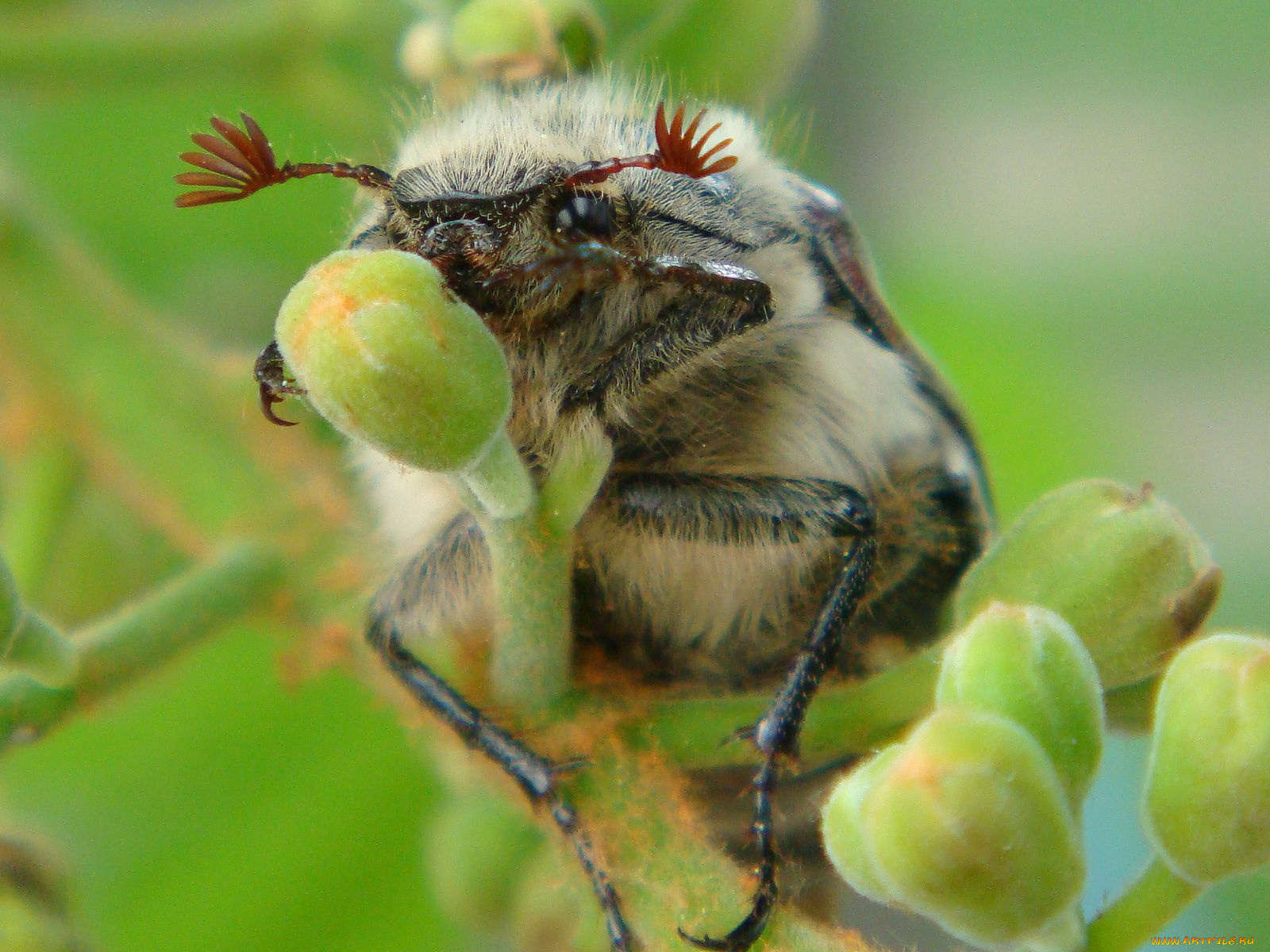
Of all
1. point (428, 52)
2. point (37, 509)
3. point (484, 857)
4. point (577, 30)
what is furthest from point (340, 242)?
point (484, 857)

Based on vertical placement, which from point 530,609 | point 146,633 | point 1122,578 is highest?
point 1122,578

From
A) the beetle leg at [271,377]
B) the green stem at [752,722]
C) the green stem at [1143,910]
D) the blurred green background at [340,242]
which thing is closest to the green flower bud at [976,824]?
the green stem at [1143,910]

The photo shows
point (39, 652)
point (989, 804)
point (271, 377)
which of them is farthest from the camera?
point (271, 377)

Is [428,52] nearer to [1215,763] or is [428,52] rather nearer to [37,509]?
[37,509]

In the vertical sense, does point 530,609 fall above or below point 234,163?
below

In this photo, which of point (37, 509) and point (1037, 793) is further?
point (37, 509)

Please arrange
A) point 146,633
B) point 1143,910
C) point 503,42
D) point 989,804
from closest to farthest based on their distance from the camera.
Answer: point 989,804 < point 1143,910 < point 146,633 < point 503,42

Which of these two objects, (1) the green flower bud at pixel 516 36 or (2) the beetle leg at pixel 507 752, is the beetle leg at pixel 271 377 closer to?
(2) the beetle leg at pixel 507 752

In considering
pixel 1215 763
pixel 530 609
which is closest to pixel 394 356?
pixel 530 609
